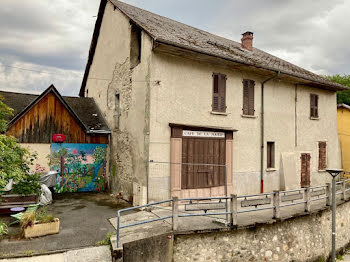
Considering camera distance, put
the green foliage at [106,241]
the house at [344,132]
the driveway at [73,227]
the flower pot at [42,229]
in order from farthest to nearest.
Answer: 1. the house at [344,132]
2. the flower pot at [42,229]
3. the green foliage at [106,241]
4. the driveway at [73,227]

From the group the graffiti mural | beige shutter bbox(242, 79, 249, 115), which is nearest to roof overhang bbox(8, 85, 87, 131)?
the graffiti mural

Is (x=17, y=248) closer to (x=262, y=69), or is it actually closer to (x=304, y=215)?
(x=304, y=215)

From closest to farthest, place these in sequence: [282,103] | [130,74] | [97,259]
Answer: [97,259] → [130,74] → [282,103]

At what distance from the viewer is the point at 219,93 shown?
36.6 feet

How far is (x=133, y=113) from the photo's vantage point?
10711 mm

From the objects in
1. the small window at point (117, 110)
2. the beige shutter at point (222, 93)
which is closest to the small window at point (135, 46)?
the small window at point (117, 110)

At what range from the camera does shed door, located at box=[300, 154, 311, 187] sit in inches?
564

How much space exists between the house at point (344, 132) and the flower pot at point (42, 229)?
19.6m

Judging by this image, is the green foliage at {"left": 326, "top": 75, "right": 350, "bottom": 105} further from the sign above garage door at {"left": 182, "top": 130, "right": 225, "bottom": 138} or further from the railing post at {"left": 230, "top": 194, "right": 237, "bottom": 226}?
the railing post at {"left": 230, "top": 194, "right": 237, "bottom": 226}

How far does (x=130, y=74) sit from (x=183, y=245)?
291 inches

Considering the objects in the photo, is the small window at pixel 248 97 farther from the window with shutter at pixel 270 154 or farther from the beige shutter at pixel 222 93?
the window with shutter at pixel 270 154

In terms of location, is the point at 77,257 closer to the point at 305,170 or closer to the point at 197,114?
the point at 197,114

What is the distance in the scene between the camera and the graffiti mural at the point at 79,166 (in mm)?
12031

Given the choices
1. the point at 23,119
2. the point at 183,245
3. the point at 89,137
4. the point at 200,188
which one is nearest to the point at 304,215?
the point at 200,188
